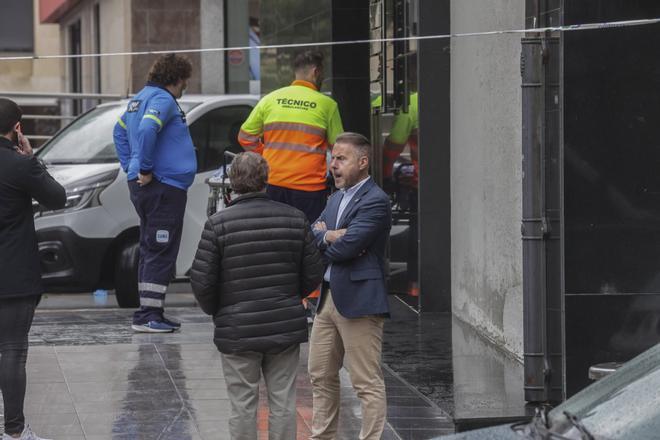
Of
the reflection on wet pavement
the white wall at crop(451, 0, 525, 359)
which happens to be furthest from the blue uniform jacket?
the white wall at crop(451, 0, 525, 359)

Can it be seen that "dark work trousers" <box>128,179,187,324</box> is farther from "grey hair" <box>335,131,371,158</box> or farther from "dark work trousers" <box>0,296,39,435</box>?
"grey hair" <box>335,131,371,158</box>

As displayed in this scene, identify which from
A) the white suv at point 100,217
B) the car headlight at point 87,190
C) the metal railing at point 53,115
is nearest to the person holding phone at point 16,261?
the white suv at point 100,217

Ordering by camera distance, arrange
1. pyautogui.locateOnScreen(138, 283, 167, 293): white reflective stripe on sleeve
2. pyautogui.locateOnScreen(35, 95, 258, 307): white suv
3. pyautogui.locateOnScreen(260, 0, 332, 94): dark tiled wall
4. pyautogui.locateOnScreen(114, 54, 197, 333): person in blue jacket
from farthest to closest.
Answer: pyautogui.locateOnScreen(260, 0, 332, 94): dark tiled wall → pyautogui.locateOnScreen(35, 95, 258, 307): white suv → pyautogui.locateOnScreen(138, 283, 167, 293): white reflective stripe on sleeve → pyautogui.locateOnScreen(114, 54, 197, 333): person in blue jacket

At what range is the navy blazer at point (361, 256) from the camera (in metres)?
6.68

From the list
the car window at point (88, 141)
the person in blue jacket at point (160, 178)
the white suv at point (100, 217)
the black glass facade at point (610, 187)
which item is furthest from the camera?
the car window at point (88, 141)

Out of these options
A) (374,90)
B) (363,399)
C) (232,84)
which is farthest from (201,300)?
(232,84)

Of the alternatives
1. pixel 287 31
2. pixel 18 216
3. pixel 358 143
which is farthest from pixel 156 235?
pixel 287 31

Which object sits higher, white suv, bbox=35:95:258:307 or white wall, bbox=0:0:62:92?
white wall, bbox=0:0:62:92

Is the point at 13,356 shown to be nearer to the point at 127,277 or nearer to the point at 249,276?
the point at 249,276

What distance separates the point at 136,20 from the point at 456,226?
1369cm

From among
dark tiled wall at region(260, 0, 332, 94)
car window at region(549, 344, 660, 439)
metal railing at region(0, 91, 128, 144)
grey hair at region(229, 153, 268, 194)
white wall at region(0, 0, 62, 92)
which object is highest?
white wall at region(0, 0, 62, 92)

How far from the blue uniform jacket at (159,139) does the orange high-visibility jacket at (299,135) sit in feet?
2.23

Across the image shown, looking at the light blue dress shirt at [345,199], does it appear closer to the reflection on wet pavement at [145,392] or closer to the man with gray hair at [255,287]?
the man with gray hair at [255,287]

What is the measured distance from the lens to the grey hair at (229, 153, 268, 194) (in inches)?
253
